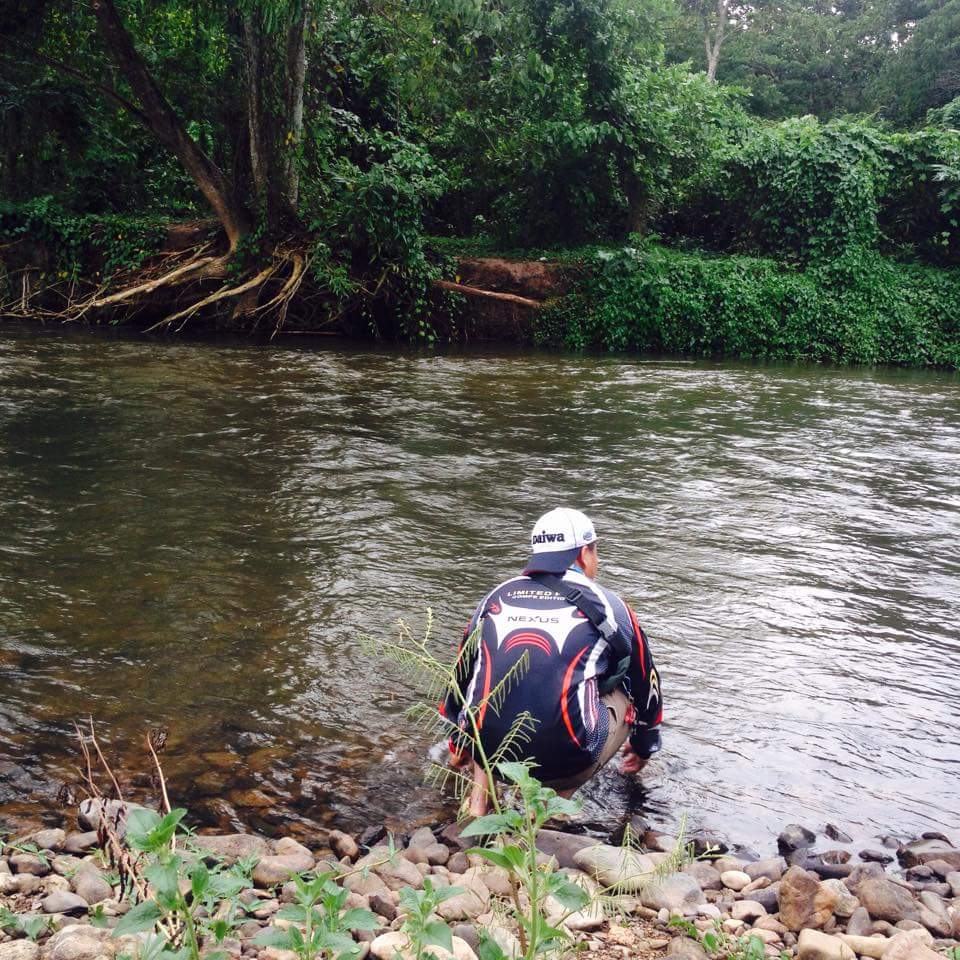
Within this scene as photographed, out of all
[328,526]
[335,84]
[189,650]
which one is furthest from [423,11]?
[189,650]

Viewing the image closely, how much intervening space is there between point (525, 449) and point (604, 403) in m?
3.15

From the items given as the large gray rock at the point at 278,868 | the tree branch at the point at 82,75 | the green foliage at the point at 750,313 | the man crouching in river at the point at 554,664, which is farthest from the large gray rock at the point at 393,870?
the tree branch at the point at 82,75

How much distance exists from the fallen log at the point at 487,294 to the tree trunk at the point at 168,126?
12.2ft

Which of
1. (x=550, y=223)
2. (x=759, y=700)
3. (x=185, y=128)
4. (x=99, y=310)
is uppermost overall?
(x=185, y=128)

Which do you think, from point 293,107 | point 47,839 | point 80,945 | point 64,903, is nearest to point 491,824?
point 80,945

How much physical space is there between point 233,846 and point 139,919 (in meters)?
1.34

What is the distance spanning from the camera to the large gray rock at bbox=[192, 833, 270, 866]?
Result: 3.28 metres

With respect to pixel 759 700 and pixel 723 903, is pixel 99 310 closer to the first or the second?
Result: pixel 759 700

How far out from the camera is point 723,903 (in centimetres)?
319

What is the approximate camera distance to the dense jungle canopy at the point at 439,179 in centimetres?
1683

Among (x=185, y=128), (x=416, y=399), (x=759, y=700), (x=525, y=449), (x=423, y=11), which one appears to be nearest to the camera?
(x=759, y=700)

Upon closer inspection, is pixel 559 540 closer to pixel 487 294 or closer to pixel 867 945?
pixel 867 945

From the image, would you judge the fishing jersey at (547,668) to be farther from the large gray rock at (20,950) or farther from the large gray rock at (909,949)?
the large gray rock at (20,950)

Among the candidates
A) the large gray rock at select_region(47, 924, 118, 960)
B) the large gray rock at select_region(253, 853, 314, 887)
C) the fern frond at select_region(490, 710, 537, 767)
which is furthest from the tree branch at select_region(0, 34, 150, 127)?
the large gray rock at select_region(47, 924, 118, 960)
